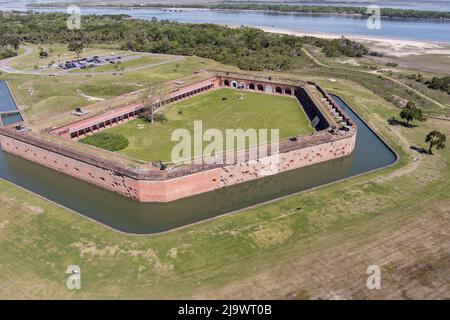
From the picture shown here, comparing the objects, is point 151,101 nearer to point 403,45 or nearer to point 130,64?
point 130,64

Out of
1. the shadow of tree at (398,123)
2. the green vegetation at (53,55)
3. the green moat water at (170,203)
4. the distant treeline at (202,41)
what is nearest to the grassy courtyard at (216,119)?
the green moat water at (170,203)

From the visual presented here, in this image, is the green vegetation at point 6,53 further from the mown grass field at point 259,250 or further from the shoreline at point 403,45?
the shoreline at point 403,45

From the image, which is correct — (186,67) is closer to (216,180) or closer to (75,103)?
(75,103)

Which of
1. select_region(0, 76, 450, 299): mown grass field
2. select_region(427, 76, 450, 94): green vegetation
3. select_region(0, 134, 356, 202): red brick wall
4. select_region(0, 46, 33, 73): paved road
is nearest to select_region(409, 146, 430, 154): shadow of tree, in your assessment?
select_region(0, 134, 356, 202): red brick wall

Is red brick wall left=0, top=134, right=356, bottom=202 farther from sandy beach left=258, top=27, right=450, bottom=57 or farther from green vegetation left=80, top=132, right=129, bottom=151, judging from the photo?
sandy beach left=258, top=27, right=450, bottom=57

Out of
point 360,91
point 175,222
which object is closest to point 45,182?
point 175,222

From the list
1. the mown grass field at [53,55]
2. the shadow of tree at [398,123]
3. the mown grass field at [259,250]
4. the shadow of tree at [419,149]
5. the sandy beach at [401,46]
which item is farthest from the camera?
the sandy beach at [401,46]
